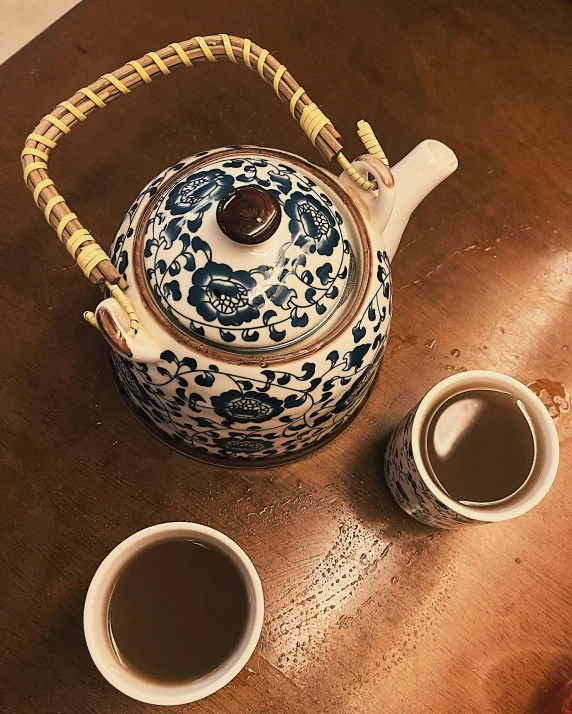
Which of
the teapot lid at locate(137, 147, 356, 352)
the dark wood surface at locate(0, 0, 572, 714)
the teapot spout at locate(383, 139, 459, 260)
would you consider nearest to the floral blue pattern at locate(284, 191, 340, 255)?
the teapot lid at locate(137, 147, 356, 352)

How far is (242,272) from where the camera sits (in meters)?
0.55

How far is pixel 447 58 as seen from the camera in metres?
1.00

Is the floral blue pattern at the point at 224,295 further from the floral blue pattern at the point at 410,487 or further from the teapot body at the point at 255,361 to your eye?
the floral blue pattern at the point at 410,487

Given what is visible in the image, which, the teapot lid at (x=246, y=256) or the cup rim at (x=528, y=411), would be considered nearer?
the teapot lid at (x=246, y=256)

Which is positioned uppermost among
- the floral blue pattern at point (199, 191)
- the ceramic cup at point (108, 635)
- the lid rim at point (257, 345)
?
the floral blue pattern at point (199, 191)

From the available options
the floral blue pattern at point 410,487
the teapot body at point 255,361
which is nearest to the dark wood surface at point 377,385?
the floral blue pattern at point 410,487

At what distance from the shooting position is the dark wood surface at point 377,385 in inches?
29.3

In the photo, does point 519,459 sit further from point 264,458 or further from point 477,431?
point 264,458

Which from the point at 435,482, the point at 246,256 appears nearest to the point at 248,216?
the point at 246,256

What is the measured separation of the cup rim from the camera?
648mm

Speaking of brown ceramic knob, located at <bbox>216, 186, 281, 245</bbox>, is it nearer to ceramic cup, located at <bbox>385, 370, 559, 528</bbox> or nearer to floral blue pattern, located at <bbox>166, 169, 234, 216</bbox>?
floral blue pattern, located at <bbox>166, 169, 234, 216</bbox>

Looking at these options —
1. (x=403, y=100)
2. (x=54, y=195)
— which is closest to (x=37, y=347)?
(x=54, y=195)

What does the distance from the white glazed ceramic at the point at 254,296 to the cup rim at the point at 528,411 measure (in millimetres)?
90

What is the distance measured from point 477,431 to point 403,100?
0.55m
